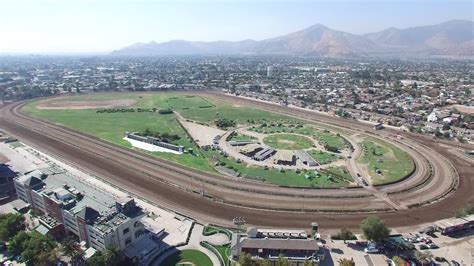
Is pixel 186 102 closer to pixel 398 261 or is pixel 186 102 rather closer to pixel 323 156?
pixel 323 156

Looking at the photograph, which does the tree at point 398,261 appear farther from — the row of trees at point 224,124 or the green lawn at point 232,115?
the green lawn at point 232,115

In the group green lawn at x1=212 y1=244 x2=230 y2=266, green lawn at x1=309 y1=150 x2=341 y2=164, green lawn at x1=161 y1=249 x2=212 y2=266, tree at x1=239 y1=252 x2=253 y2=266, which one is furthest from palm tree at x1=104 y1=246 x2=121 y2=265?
green lawn at x1=309 y1=150 x2=341 y2=164

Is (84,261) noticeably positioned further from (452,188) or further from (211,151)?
(452,188)

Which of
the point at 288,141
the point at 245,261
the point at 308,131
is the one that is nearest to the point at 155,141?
the point at 288,141

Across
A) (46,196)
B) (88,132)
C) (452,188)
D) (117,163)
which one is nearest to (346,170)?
(452,188)

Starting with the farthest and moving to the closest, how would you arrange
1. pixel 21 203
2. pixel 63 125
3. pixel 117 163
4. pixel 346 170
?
pixel 63 125 < pixel 117 163 < pixel 346 170 < pixel 21 203

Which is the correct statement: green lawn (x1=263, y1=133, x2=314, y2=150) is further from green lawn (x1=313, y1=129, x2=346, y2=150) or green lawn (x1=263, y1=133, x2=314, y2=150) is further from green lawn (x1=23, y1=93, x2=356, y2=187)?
green lawn (x1=313, y1=129, x2=346, y2=150)
